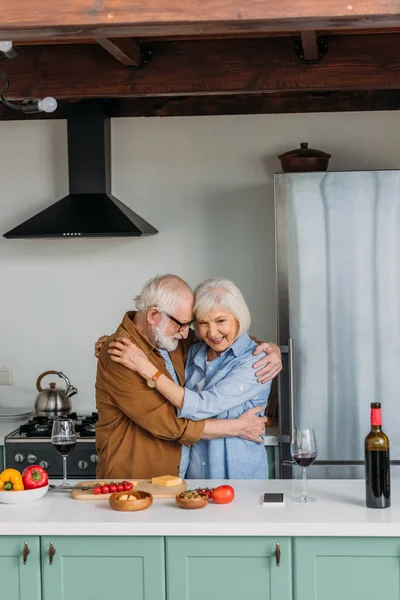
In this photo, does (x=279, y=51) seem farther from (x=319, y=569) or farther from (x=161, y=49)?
(x=319, y=569)

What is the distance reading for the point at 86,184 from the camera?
16.4ft

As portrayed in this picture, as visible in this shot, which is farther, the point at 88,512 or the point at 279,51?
the point at 279,51

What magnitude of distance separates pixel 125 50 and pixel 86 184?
112 cm

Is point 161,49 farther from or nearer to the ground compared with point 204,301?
farther from the ground

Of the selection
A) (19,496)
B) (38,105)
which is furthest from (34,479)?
(38,105)

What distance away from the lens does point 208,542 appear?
9.10 feet

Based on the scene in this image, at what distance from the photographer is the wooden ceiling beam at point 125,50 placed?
3824 mm

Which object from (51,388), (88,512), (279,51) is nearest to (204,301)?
(88,512)

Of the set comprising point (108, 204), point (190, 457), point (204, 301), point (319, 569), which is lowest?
point (319, 569)

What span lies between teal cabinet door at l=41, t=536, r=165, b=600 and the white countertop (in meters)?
0.05

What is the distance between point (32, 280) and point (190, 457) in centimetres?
211

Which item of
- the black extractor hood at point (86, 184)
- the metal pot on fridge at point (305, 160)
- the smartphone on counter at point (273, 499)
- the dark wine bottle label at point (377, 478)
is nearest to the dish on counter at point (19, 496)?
the smartphone on counter at point (273, 499)

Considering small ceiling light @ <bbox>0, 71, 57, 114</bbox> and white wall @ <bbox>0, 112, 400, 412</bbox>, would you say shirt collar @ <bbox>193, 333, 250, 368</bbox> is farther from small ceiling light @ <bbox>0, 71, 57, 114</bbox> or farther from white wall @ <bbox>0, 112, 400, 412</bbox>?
white wall @ <bbox>0, 112, 400, 412</bbox>

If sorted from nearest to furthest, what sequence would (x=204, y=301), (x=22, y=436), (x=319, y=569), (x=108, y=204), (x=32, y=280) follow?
(x=319, y=569), (x=204, y=301), (x=22, y=436), (x=108, y=204), (x=32, y=280)
